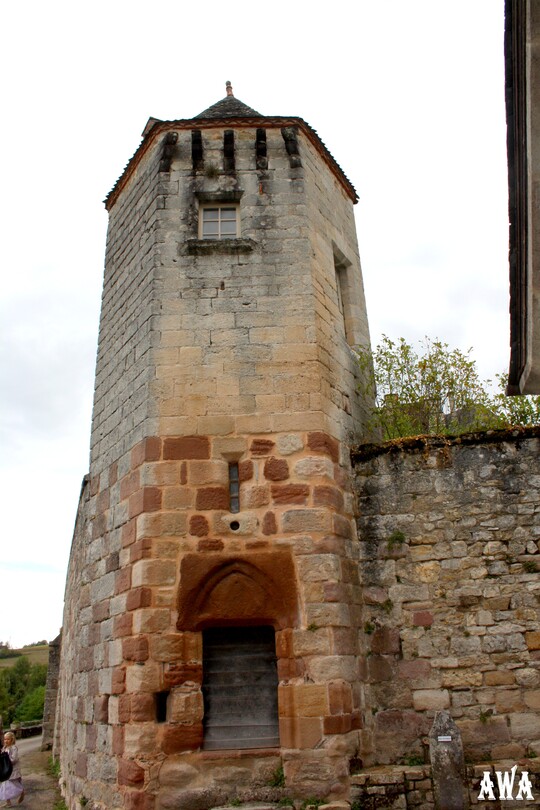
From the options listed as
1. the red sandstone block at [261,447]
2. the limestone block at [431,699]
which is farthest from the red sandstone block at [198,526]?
the limestone block at [431,699]

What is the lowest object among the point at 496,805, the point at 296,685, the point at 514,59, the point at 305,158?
the point at 496,805

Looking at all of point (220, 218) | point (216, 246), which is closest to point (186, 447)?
point (216, 246)

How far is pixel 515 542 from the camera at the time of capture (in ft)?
22.2

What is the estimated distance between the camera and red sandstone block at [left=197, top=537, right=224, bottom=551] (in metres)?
6.24

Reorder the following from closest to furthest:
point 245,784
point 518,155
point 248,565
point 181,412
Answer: point 518,155 < point 245,784 < point 248,565 < point 181,412

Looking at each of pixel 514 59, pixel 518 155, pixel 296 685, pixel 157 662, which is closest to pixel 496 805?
pixel 296 685

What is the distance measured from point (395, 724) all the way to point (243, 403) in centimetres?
348

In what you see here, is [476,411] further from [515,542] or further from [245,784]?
[245,784]

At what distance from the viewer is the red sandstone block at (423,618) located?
6617 mm

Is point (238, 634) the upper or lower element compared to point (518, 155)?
lower

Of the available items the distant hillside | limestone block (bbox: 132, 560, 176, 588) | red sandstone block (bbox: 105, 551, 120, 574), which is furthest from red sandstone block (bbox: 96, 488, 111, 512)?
the distant hillside

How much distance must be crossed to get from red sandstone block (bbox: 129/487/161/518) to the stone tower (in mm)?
21

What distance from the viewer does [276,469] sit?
655 centimetres

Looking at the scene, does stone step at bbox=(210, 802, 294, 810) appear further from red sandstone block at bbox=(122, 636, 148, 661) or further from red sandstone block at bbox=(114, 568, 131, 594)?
red sandstone block at bbox=(114, 568, 131, 594)
